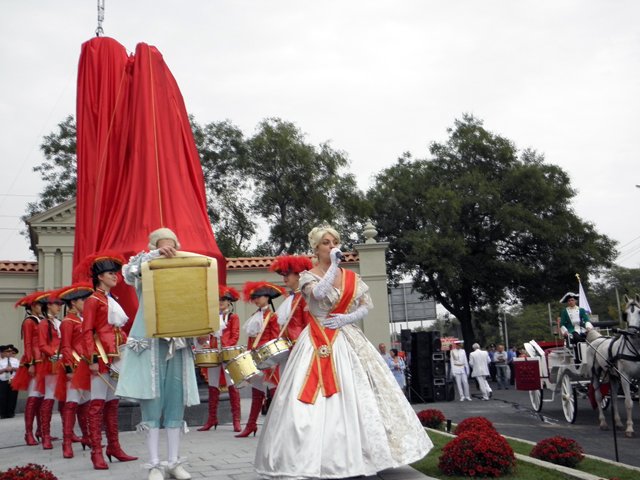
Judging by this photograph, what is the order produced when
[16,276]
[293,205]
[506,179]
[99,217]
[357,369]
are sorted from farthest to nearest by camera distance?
[506,179] < [293,205] < [16,276] < [99,217] < [357,369]

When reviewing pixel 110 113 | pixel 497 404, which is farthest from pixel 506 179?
pixel 110 113

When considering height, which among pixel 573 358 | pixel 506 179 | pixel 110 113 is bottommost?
pixel 573 358

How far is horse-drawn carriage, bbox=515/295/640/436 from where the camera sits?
10977 mm

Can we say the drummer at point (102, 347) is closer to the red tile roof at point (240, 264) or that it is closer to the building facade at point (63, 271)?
the building facade at point (63, 271)

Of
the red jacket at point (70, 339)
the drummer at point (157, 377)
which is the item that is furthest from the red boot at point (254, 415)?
the drummer at point (157, 377)

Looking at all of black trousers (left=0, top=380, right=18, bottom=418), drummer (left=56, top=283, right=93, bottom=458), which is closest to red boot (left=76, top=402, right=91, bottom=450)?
drummer (left=56, top=283, right=93, bottom=458)

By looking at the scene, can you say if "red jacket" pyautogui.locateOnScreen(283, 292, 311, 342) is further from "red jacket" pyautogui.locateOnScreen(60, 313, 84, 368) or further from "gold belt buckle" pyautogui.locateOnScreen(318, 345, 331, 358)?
"red jacket" pyautogui.locateOnScreen(60, 313, 84, 368)

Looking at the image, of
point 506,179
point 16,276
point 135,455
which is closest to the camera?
point 135,455

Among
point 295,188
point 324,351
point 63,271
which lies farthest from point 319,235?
point 295,188

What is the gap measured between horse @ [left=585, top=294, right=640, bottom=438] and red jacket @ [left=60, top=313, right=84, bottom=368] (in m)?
7.52

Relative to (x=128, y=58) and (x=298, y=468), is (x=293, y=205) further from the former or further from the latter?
(x=298, y=468)

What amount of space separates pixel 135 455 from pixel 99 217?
5249 millimetres

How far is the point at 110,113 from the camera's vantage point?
42.5ft

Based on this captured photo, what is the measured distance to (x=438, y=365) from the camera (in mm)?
18938
